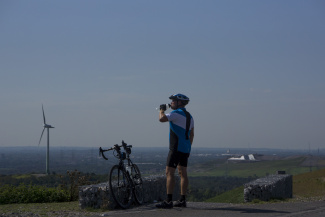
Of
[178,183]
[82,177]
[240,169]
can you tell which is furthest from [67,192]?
[240,169]

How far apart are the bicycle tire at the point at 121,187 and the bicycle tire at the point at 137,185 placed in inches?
6.4

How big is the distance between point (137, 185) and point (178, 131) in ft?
5.34

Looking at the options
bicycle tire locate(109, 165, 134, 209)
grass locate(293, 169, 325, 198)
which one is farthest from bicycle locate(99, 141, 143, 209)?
grass locate(293, 169, 325, 198)

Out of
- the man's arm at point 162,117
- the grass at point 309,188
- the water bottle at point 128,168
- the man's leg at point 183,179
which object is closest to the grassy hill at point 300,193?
the grass at point 309,188

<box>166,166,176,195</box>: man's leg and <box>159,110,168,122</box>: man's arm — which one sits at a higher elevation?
<box>159,110,168,122</box>: man's arm

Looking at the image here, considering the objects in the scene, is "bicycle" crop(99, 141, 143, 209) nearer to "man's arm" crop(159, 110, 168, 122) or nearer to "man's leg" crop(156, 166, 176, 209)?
"man's leg" crop(156, 166, 176, 209)

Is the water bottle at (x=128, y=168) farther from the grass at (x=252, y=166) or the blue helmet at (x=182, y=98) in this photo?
the grass at (x=252, y=166)

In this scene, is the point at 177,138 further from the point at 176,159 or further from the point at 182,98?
the point at 182,98

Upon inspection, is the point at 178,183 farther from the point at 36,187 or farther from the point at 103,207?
the point at 36,187

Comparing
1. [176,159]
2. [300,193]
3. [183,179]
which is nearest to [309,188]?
[300,193]

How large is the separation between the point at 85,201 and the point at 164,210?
1.51m

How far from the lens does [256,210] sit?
27.7ft

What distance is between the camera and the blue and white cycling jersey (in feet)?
28.5

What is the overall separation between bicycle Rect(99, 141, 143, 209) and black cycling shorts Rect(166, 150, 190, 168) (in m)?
1.04
